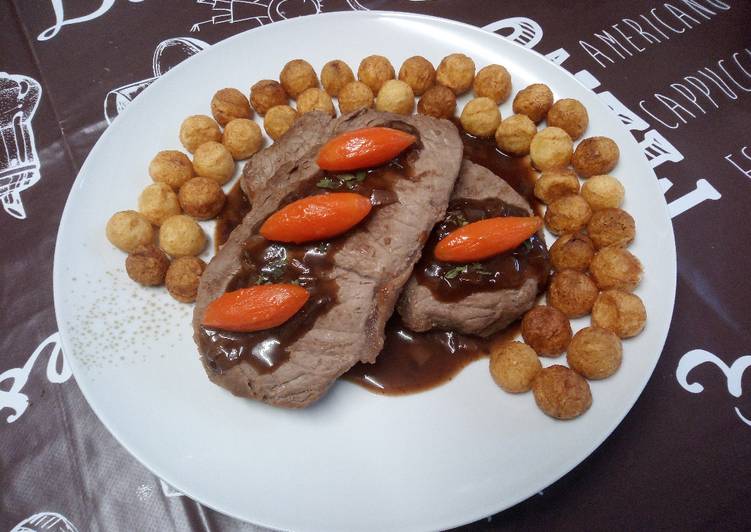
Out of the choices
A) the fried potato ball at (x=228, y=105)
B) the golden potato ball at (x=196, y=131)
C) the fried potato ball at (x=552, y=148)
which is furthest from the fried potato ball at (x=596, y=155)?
the golden potato ball at (x=196, y=131)

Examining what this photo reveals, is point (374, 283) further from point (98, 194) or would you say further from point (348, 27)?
point (348, 27)

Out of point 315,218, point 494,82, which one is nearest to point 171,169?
point 315,218

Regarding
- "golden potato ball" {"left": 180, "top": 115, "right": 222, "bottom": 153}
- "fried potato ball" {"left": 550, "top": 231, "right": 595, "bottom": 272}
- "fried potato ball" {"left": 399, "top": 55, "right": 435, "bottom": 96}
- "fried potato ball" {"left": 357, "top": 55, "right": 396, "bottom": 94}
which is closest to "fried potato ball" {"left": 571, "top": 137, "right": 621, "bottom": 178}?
"fried potato ball" {"left": 550, "top": 231, "right": 595, "bottom": 272}

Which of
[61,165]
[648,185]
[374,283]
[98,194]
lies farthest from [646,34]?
[61,165]

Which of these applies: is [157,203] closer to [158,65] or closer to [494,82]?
[158,65]

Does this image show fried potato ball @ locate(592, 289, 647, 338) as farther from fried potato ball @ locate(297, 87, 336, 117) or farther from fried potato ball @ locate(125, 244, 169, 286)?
fried potato ball @ locate(125, 244, 169, 286)

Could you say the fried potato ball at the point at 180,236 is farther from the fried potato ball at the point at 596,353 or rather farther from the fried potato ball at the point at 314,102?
the fried potato ball at the point at 596,353

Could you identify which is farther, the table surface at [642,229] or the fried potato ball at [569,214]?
the fried potato ball at [569,214]
